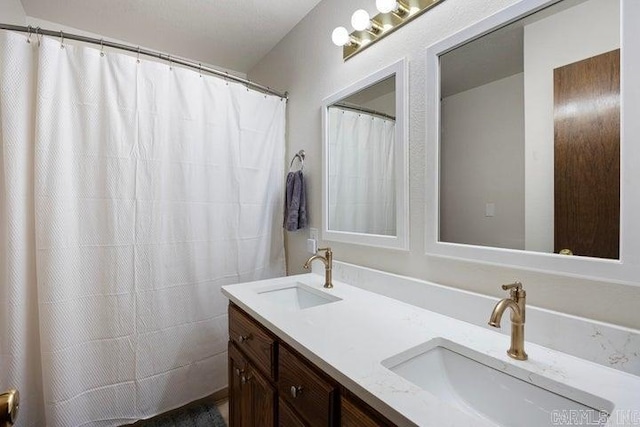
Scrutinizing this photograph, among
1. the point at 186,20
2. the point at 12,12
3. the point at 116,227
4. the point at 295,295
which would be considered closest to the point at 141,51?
the point at 186,20

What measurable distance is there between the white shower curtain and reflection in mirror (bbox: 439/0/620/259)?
1.28 metres

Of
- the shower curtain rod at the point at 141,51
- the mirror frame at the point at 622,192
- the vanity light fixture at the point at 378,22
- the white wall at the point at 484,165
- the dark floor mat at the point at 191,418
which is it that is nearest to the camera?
the mirror frame at the point at 622,192

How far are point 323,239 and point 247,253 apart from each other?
0.55 m

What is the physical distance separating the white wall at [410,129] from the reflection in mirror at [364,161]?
103 mm

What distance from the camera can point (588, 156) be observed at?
30.1 inches

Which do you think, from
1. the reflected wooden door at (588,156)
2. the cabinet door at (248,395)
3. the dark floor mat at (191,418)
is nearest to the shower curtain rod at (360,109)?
the reflected wooden door at (588,156)

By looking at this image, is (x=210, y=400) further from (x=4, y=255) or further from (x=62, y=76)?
(x=62, y=76)

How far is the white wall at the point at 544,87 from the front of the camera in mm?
778

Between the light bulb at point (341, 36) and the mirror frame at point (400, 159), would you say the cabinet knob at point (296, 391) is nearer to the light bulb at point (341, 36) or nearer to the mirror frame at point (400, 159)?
the mirror frame at point (400, 159)

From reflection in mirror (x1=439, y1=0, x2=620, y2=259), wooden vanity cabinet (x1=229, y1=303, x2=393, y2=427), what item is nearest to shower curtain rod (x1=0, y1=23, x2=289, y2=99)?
reflection in mirror (x1=439, y1=0, x2=620, y2=259)

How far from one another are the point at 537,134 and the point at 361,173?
2.47ft

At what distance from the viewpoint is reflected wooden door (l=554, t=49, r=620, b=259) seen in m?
0.72

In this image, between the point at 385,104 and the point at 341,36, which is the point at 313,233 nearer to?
the point at 385,104

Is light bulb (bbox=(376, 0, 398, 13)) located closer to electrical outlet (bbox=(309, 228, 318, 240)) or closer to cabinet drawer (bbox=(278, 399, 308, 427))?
electrical outlet (bbox=(309, 228, 318, 240))
